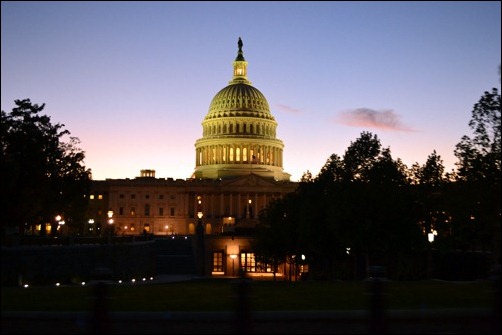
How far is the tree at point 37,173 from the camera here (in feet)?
180

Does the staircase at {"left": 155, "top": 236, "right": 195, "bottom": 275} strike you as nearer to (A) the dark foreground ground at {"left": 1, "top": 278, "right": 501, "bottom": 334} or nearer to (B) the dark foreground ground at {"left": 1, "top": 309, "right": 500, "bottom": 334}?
(A) the dark foreground ground at {"left": 1, "top": 278, "right": 501, "bottom": 334}

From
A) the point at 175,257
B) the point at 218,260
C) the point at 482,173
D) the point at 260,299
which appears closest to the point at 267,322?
the point at 260,299

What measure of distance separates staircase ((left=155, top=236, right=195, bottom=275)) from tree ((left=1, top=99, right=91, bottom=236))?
421 inches

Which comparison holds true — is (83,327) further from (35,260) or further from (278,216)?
(278,216)

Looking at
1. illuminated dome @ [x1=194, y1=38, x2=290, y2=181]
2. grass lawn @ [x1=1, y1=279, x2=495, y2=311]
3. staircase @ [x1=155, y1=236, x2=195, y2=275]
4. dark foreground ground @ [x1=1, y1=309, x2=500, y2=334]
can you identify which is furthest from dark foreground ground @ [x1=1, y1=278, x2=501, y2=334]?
illuminated dome @ [x1=194, y1=38, x2=290, y2=181]

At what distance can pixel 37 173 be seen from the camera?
60.0 meters

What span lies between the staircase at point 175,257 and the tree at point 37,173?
1070 cm

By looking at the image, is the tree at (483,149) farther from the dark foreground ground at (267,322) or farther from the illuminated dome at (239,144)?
the illuminated dome at (239,144)

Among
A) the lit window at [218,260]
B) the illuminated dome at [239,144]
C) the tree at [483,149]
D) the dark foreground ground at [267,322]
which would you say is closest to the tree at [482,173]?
the tree at [483,149]

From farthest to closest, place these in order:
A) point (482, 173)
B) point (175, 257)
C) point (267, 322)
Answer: point (175, 257) → point (482, 173) → point (267, 322)

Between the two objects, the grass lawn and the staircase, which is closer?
the grass lawn

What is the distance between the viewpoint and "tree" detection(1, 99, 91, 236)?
5475cm

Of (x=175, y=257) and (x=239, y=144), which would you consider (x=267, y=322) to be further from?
(x=239, y=144)

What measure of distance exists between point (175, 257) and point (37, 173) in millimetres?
32213
